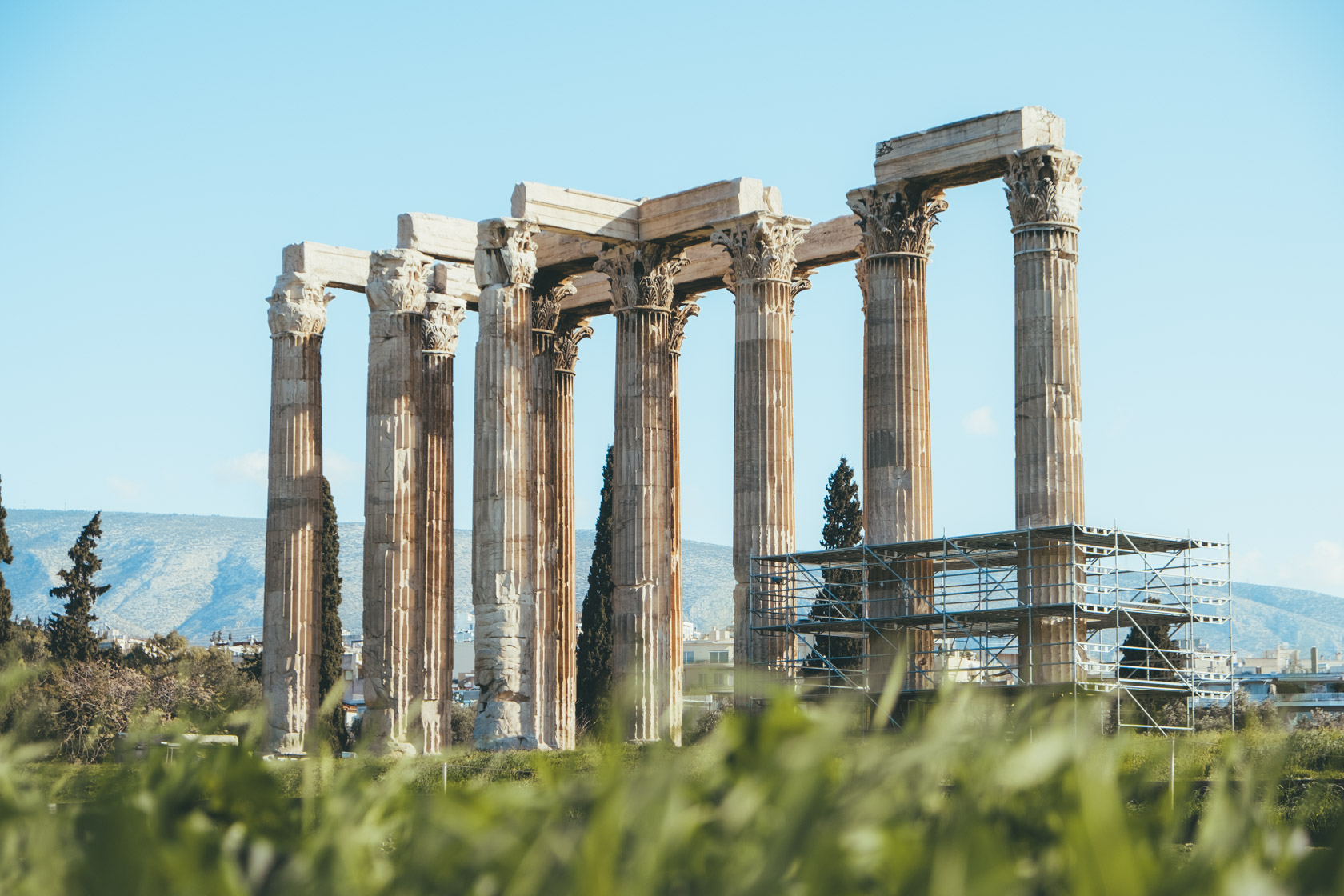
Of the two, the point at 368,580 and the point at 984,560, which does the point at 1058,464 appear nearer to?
the point at 984,560

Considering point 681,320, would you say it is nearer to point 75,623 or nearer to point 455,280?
point 455,280

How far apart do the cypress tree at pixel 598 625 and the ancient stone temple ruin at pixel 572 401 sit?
12.0 m

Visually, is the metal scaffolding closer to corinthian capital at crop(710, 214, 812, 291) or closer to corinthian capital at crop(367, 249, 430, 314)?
corinthian capital at crop(710, 214, 812, 291)

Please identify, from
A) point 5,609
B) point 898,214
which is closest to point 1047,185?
point 898,214

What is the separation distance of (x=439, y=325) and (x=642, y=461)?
7.06 meters

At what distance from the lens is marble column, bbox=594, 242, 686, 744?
41.1 metres

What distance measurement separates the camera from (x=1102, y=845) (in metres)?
3.66

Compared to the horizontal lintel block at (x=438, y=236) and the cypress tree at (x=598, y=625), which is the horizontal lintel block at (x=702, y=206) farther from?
the cypress tree at (x=598, y=625)

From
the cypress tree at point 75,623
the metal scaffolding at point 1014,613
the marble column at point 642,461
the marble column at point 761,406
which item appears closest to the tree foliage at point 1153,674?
the metal scaffolding at point 1014,613

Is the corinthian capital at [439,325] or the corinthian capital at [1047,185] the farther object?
the corinthian capital at [439,325]

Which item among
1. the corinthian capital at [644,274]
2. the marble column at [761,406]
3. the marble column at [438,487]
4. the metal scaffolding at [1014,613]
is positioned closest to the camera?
the metal scaffolding at [1014,613]

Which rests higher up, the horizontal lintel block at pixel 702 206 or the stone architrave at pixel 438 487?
the horizontal lintel block at pixel 702 206

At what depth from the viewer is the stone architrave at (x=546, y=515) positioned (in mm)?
41031

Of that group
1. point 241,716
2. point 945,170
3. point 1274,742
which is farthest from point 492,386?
point 241,716
